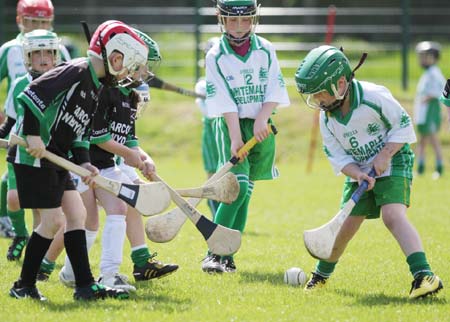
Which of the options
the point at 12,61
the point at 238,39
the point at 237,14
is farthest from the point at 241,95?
the point at 12,61

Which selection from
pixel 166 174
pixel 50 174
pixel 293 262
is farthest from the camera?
pixel 166 174

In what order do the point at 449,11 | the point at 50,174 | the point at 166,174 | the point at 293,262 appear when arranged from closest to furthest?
the point at 50,174 < the point at 293,262 < the point at 166,174 < the point at 449,11

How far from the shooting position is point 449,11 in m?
18.4

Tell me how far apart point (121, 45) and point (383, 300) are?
82.0 inches

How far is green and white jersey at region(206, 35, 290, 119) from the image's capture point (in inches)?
249

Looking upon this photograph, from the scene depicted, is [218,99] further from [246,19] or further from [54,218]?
[54,218]

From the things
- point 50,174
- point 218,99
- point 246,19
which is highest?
point 246,19

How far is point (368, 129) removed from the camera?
535 cm

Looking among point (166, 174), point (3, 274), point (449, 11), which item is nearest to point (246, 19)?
point (3, 274)

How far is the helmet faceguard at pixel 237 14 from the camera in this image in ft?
20.2

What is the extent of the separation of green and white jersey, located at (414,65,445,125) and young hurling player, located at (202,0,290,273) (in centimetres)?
744

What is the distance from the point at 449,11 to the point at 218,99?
13.3m

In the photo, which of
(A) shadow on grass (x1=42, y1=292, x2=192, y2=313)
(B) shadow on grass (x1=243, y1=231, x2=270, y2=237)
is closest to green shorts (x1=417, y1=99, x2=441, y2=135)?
(B) shadow on grass (x1=243, y1=231, x2=270, y2=237)

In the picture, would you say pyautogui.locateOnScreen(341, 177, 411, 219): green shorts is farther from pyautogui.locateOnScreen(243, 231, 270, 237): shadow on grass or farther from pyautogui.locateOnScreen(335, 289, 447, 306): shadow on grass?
pyautogui.locateOnScreen(243, 231, 270, 237): shadow on grass
